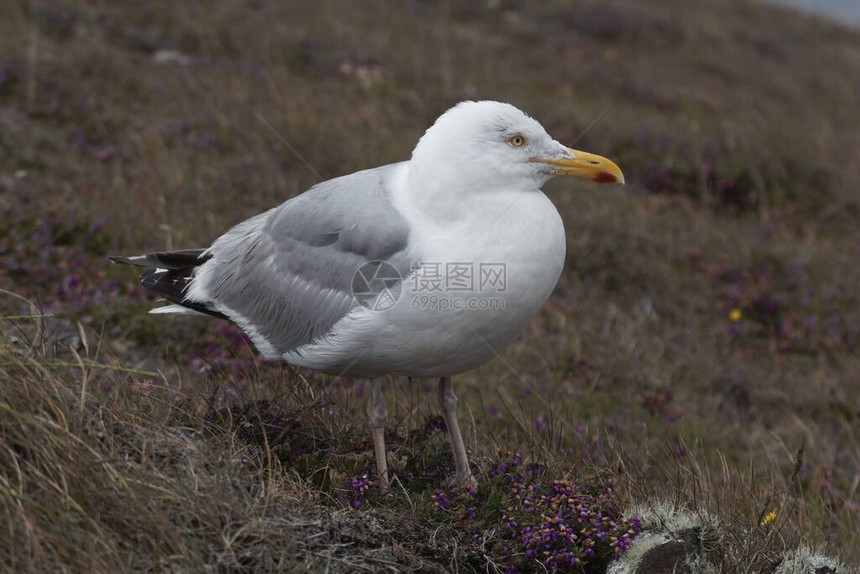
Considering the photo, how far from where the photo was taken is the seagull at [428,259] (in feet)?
11.6

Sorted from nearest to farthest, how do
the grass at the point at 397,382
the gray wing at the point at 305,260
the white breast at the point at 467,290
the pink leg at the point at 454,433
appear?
the grass at the point at 397,382, the white breast at the point at 467,290, the gray wing at the point at 305,260, the pink leg at the point at 454,433

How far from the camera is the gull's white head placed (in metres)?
3.71

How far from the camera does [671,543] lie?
11.2 feet

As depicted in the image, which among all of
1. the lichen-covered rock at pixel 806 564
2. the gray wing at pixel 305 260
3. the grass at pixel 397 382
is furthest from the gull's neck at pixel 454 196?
the lichen-covered rock at pixel 806 564

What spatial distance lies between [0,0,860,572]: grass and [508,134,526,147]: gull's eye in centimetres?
137

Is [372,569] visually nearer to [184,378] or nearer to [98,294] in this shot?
[184,378]

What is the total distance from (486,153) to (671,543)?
167 centimetres

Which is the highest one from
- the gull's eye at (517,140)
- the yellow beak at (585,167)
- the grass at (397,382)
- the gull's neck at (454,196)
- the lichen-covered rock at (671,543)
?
the gull's eye at (517,140)

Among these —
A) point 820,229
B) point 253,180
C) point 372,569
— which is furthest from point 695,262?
point 372,569

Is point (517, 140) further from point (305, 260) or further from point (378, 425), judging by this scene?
point (378, 425)

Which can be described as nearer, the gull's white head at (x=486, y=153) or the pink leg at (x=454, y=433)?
the gull's white head at (x=486, y=153)

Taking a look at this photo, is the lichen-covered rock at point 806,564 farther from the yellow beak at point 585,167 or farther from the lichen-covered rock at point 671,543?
the yellow beak at point 585,167

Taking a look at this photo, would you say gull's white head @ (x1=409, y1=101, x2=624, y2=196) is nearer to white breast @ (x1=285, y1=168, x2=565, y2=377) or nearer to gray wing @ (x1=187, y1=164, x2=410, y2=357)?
white breast @ (x1=285, y1=168, x2=565, y2=377)

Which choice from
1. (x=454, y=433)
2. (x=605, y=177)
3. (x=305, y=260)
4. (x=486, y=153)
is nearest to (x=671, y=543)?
(x=454, y=433)
